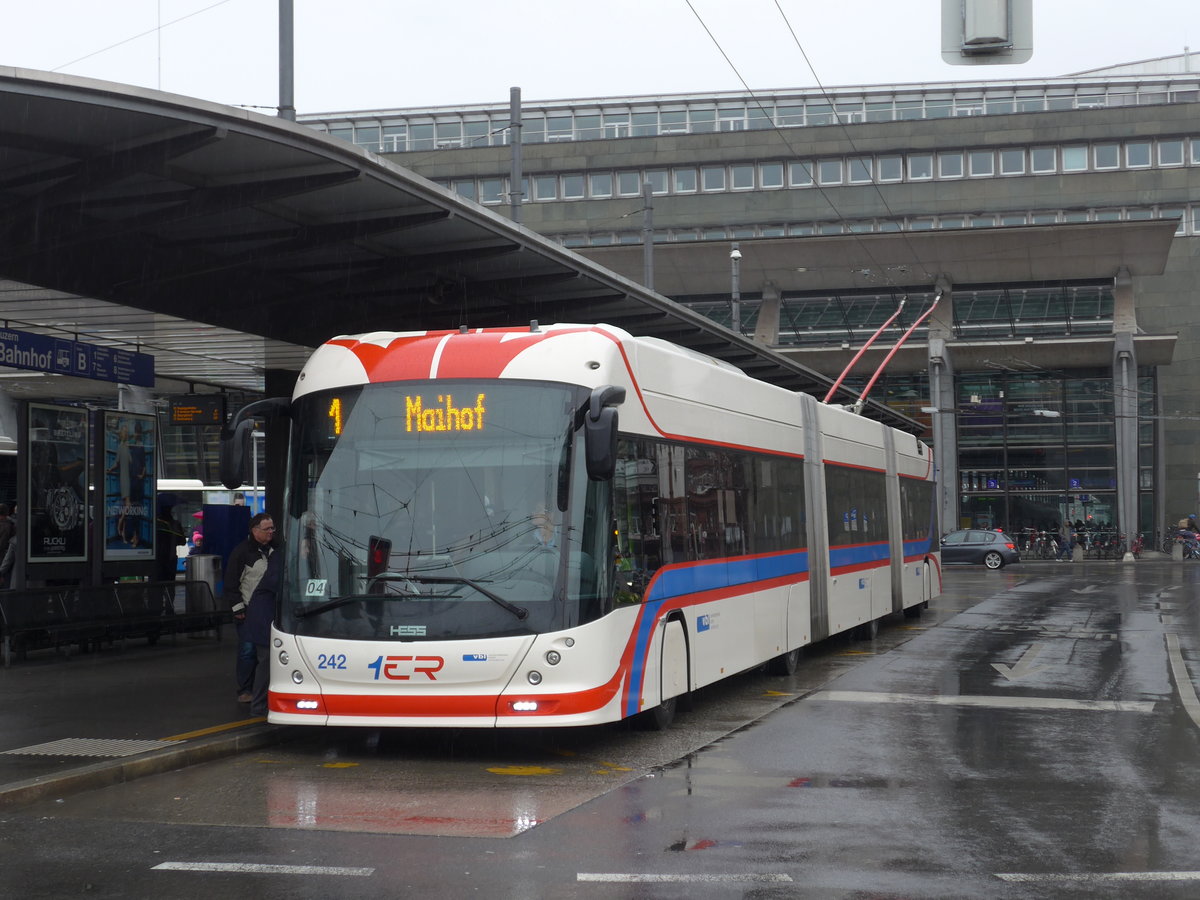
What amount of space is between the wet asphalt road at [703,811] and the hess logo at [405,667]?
64cm

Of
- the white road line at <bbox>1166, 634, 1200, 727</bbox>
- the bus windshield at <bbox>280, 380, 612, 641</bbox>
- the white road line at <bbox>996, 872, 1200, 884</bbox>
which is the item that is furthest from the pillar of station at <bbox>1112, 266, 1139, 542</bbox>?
the white road line at <bbox>996, 872, 1200, 884</bbox>

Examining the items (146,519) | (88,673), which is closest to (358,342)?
(88,673)

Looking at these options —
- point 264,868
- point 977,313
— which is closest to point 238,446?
point 264,868

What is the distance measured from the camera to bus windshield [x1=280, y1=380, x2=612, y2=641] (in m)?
9.92

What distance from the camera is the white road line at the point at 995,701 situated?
1334 cm

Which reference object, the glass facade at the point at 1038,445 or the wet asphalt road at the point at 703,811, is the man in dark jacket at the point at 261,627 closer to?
the wet asphalt road at the point at 703,811

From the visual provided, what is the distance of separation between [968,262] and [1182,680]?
38.1m

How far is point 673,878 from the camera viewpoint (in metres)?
6.71

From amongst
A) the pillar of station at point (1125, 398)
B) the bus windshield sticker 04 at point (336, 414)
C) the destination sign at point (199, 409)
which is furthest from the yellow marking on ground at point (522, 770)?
→ the pillar of station at point (1125, 398)

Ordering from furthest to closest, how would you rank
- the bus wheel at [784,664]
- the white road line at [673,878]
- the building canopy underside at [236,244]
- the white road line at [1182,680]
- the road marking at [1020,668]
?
the road marking at [1020,668], the bus wheel at [784,664], the white road line at [1182,680], the building canopy underside at [236,244], the white road line at [673,878]

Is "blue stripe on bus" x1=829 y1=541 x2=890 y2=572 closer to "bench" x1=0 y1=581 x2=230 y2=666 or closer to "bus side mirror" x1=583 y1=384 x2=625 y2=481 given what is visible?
"bench" x1=0 y1=581 x2=230 y2=666

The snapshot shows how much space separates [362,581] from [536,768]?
1.73 m

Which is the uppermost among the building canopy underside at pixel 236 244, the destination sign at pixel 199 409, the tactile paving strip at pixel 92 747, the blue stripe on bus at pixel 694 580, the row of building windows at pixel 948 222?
the row of building windows at pixel 948 222

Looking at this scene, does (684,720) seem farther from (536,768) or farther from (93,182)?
(93,182)
